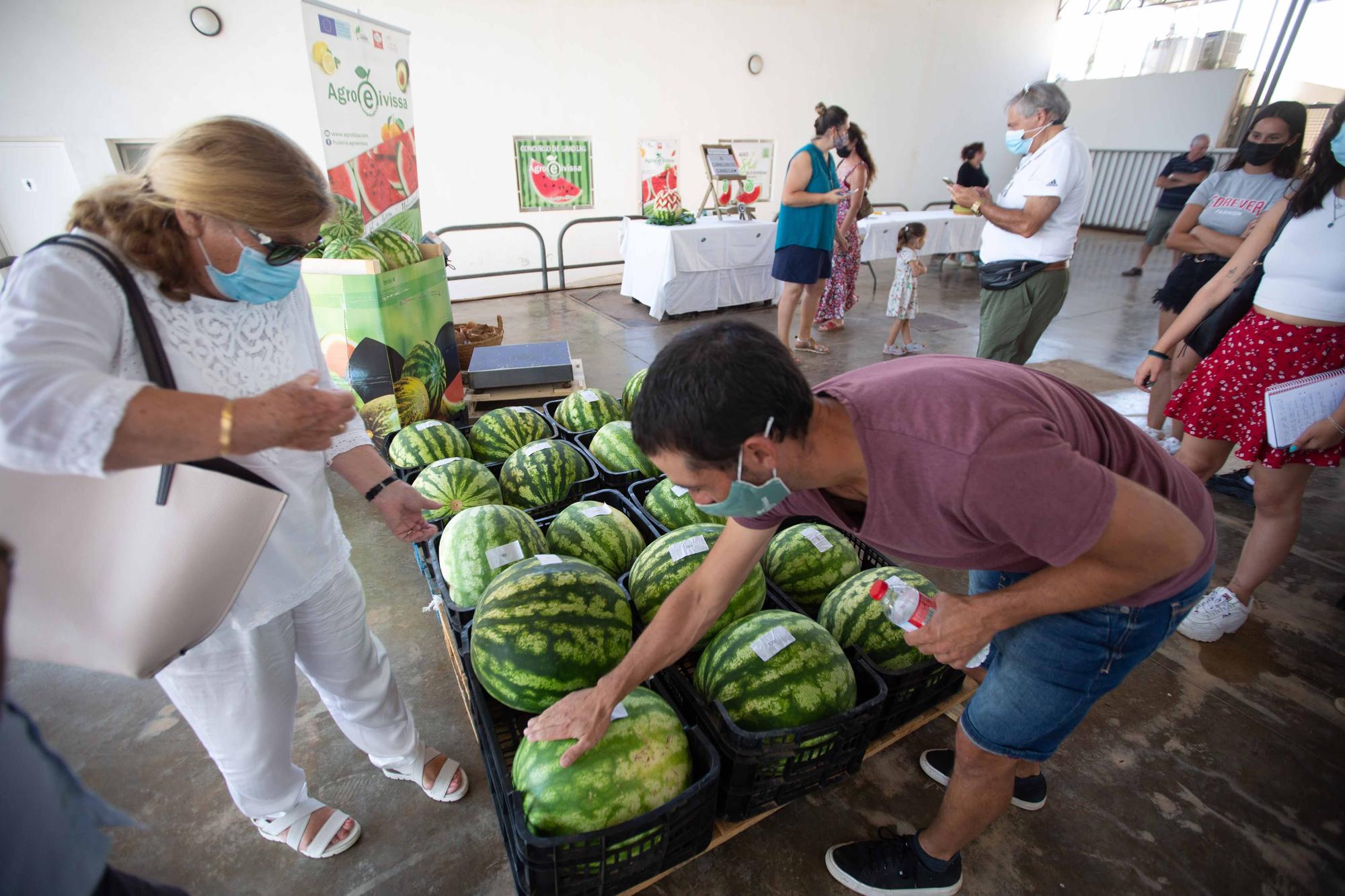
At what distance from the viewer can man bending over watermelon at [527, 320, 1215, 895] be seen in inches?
38.9

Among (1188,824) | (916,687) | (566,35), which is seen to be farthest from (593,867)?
(566,35)

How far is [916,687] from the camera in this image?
181 cm

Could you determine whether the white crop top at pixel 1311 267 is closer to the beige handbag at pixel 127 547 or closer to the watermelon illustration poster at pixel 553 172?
the beige handbag at pixel 127 547

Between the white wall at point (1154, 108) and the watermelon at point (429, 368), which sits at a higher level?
the white wall at point (1154, 108)

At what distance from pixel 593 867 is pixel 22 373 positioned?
52.7 inches

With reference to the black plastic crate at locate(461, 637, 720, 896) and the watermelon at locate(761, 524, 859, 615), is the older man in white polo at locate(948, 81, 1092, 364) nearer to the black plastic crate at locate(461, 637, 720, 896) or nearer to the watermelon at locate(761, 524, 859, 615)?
the watermelon at locate(761, 524, 859, 615)

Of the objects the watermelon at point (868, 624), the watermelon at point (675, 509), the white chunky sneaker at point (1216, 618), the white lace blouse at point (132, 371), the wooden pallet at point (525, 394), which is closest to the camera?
the white lace blouse at point (132, 371)

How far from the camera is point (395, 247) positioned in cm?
349

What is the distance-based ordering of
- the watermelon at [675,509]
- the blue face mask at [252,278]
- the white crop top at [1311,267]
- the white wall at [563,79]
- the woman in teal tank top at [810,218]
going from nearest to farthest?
1. the blue face mask at [252,278]
2. the white crop top at [1311,267]
3. the watermelon at [675,509]
4. the woman in teal tank top at [810,218]
5. the white wall at [563,79]

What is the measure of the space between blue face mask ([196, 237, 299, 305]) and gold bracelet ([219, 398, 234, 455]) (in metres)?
0.36

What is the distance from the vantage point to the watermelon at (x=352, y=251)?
3.21m

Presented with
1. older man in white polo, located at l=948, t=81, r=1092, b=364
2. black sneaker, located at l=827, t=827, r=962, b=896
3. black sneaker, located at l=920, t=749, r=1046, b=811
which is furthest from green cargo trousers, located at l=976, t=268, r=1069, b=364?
black sneaker, located at l=827, t=827, r=962, b=896

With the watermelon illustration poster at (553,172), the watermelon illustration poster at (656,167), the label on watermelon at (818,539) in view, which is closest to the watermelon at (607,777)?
the label on watermelon at (818,539)

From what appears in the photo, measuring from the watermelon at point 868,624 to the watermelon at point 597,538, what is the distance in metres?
0.70
